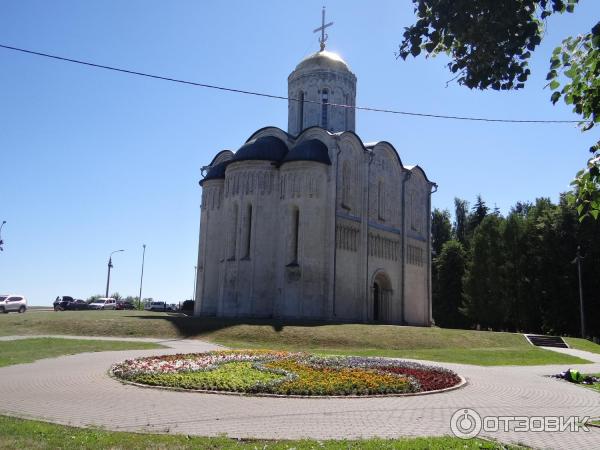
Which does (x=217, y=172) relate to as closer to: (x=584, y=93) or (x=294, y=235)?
(x=294, y=235)

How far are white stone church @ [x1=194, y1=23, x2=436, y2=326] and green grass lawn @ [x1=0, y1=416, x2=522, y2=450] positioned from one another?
25.9 meters

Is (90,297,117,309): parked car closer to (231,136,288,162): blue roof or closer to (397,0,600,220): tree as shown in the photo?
(231,136,288,162): blue roof

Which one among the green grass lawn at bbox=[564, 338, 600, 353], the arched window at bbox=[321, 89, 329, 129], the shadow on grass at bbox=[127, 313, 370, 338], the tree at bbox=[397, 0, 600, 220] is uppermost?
the arched window at bbox=[321, 89, 329, 129]

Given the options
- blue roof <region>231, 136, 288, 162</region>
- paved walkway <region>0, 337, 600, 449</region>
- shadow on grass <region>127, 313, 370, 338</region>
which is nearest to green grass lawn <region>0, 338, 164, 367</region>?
paved walkway <region>0, 337, 600, 449</region>

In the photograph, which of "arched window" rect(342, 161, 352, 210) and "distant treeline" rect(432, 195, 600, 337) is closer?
"arched window" rect(342, 161, 352, 210)

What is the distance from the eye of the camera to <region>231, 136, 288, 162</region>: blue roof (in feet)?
118

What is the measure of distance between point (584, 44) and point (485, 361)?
16.8 meters

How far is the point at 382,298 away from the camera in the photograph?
39.0 m

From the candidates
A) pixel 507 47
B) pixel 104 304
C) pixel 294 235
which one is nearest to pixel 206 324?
pixel 294 235

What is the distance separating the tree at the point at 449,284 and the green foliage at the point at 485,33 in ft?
174

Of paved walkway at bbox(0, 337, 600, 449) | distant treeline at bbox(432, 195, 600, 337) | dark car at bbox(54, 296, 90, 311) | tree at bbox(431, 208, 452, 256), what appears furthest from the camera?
tree at bbox(431, 208, 452, 256)

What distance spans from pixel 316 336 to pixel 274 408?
15.9m

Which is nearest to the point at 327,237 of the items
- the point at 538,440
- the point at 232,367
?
the point at 232,367

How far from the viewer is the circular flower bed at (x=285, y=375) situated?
37.4ft
